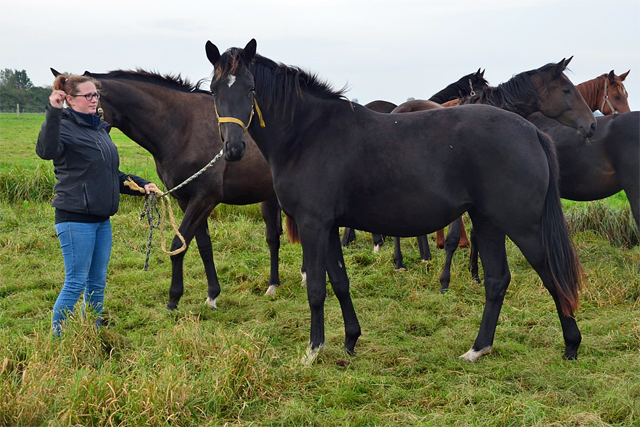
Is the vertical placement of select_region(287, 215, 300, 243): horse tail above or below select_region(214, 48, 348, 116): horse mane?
below

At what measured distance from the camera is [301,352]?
12.2 ft

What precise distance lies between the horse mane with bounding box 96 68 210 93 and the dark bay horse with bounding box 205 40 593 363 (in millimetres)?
1822

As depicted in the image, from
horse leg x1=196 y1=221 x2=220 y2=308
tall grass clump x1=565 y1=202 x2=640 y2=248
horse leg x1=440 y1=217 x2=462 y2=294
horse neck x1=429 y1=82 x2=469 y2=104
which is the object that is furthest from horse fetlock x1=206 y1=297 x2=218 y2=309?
tall grass clump x1=565 y1=202 x2=640 y2=248

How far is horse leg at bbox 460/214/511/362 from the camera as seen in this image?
3.89 metres

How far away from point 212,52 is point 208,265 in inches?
99.7

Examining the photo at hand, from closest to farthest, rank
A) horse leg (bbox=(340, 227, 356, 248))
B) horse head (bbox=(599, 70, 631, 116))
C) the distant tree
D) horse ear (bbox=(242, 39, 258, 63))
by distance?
horse ear (bbox=(242, 39, 258, 63))
horse head (bbox=(599, 70, 631, 116))
horse leg (bbox=(340, 227, 356, 248))
the distant tree

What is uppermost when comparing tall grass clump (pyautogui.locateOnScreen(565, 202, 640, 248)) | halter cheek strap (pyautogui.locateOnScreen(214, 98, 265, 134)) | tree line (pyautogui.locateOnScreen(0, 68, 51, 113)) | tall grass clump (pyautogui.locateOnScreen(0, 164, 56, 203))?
tree line (pyautogui.locateOnScreen(0, 68, 51, 113))

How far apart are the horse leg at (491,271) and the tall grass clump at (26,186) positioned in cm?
778

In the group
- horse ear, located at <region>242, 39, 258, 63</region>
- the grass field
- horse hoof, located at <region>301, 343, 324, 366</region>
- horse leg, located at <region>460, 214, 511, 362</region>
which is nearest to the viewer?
the grass field

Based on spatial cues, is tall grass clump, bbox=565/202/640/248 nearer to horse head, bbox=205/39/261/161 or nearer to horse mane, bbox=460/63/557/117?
horse mane, bbox=460/63/557/117

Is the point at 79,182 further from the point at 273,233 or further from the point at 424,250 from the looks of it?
the point at 424,250

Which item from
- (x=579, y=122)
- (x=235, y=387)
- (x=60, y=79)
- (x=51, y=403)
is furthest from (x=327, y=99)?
(x=579, y=122)

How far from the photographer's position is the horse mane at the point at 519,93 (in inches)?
218

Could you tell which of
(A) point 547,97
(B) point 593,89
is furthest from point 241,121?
(B) point 593,89
